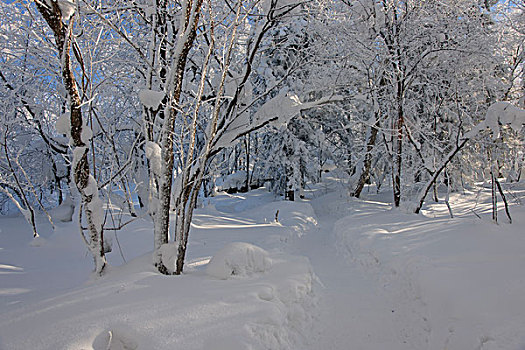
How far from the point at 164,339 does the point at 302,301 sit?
7.85 feet

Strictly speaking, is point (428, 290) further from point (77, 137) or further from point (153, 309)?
point (77, 137)

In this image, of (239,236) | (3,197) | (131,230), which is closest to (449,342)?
(239,236)

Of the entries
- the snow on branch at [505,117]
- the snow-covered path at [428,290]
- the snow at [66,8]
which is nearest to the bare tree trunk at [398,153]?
the snow on branch at [505,117]

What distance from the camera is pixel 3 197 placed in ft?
44.8

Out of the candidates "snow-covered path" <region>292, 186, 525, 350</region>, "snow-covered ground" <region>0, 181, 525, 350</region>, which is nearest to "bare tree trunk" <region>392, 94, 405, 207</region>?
"snow-covered ground" <region>0, 181, 525, 350</region>

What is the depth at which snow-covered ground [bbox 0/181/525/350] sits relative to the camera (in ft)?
7.84

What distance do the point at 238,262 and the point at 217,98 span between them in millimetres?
2384

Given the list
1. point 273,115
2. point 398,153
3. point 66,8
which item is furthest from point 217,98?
point 398,153

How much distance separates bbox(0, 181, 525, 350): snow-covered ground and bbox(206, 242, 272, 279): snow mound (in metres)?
0.02

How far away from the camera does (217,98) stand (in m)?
3.52

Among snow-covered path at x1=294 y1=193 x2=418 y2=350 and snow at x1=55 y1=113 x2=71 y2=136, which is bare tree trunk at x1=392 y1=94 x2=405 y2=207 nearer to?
snow-covered path at x1=294 y1=193 x2=418 y2=350

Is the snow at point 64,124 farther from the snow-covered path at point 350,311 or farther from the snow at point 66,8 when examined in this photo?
the snow-covered path at point 350,311

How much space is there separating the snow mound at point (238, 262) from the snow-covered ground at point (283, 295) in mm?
17

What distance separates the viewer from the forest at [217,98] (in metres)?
3.76
